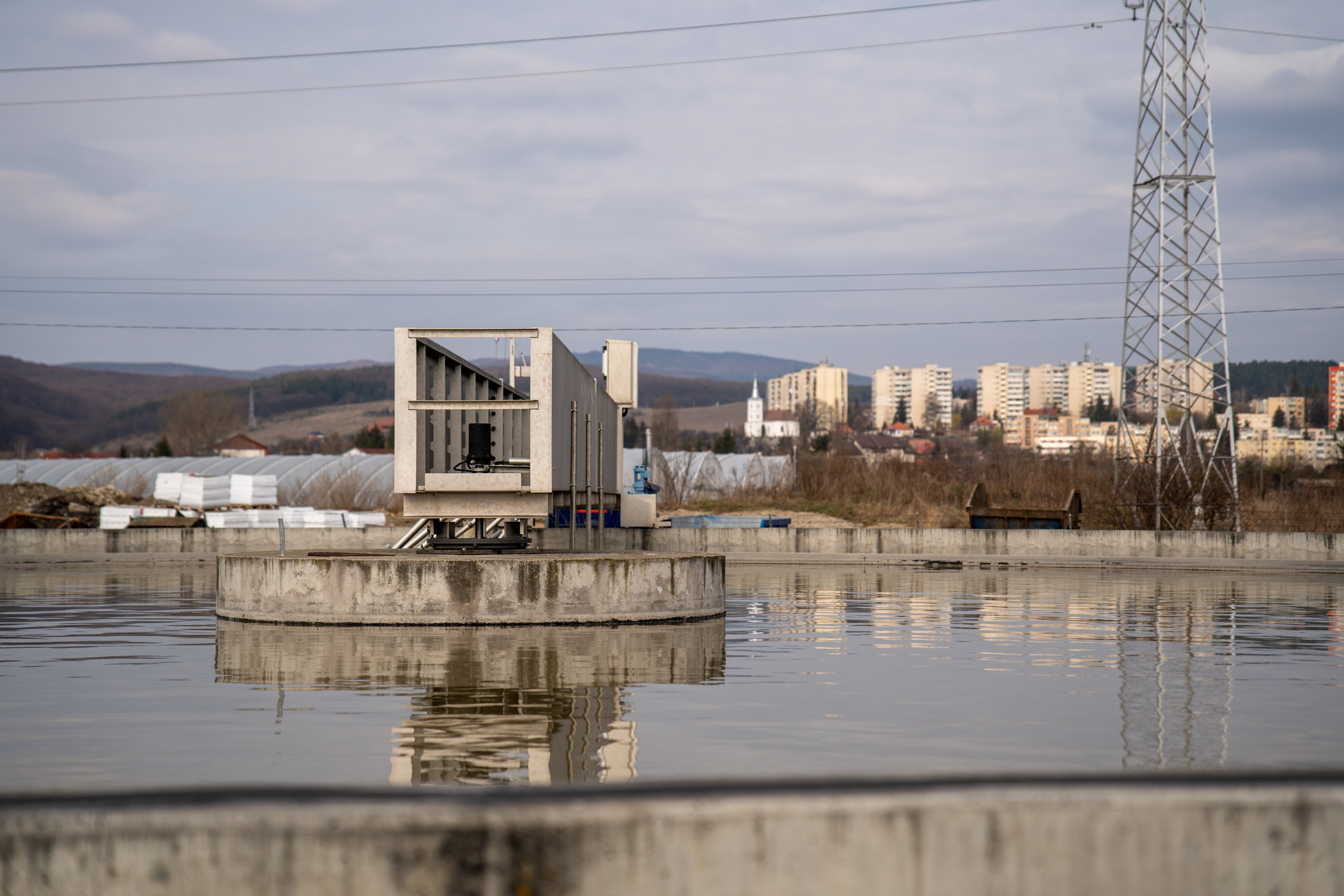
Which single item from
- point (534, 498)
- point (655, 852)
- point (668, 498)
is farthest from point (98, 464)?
point (655, 852)

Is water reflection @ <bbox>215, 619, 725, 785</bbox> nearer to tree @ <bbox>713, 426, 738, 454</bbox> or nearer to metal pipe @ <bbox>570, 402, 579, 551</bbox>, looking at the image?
metal pipe @ <bbox>570, 402, 579, 551</bbox>

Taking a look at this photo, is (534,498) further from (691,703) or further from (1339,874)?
(1339,874)

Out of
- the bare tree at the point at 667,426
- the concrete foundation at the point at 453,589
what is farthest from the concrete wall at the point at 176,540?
the bare tree at the point at 667,426

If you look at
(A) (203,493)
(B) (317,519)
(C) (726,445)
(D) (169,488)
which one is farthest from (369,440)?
(B) (317,519)

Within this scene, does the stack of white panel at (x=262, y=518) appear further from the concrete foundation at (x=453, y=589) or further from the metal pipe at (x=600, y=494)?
the concrete foundation at (x=453, y=589)

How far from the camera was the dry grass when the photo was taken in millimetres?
39969

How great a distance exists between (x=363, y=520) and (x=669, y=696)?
32.1 meters

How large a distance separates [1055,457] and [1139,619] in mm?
51663

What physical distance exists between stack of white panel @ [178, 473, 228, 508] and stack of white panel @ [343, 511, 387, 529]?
28.1 ft

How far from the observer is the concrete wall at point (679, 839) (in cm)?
341

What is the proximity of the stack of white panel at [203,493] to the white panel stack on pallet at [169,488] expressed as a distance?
0.51 meters

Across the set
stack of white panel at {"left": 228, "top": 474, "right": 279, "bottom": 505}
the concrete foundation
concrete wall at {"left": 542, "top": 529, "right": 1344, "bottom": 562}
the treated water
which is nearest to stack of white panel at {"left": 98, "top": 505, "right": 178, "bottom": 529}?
stack of white panel at {"left": 228, "top": 474, "right": 279, "bottom": 505}

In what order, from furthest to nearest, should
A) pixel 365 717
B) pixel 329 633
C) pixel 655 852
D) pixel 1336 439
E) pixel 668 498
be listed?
pixel 1336 439
pixel 668 498
pixel 329 633
pixel 365 717
pixel 655 852

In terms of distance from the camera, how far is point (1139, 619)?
56.7ft
